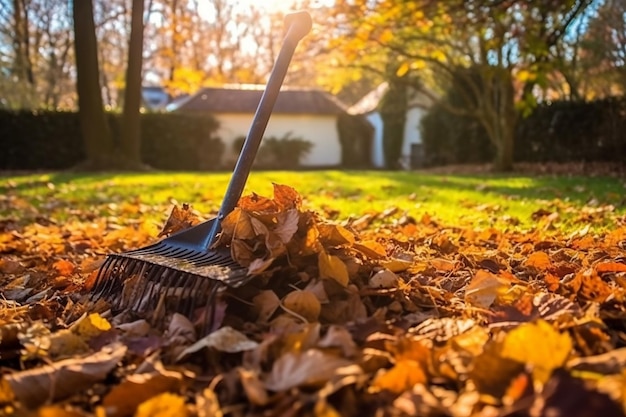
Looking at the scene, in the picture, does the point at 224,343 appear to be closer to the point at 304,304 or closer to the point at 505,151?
the point at 304,304

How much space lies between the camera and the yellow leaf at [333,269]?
1841 mm

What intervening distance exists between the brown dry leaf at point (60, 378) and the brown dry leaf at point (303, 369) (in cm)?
44

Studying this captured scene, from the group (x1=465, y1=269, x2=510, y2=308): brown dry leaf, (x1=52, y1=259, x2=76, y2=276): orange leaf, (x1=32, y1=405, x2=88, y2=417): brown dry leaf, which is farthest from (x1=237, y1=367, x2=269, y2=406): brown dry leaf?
(x1=52, y1=259, x2=76, y2=276): orange leaf

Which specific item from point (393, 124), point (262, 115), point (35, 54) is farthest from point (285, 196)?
point (35, 54)

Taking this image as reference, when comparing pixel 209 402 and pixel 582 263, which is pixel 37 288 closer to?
pixel 209 402

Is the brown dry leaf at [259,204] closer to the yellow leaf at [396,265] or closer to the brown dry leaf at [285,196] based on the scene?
the brown dry leaf at [285,196]

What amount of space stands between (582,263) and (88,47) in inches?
556

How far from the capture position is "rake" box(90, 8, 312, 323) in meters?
1.81

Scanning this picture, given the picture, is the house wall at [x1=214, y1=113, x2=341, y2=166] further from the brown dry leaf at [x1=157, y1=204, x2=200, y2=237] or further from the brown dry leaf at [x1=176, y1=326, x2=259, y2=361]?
the brown dry leaf at [x1=176, y1=326, x2=259, y2=361]

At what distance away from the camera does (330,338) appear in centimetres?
145

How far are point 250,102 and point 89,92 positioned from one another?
44.2ft

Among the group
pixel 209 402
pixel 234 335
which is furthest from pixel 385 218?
pixel 209 402

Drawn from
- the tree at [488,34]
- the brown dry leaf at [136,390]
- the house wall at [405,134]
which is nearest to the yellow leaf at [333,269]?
the brown dry leaf at [136,390]

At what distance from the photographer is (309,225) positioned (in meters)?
1.96
